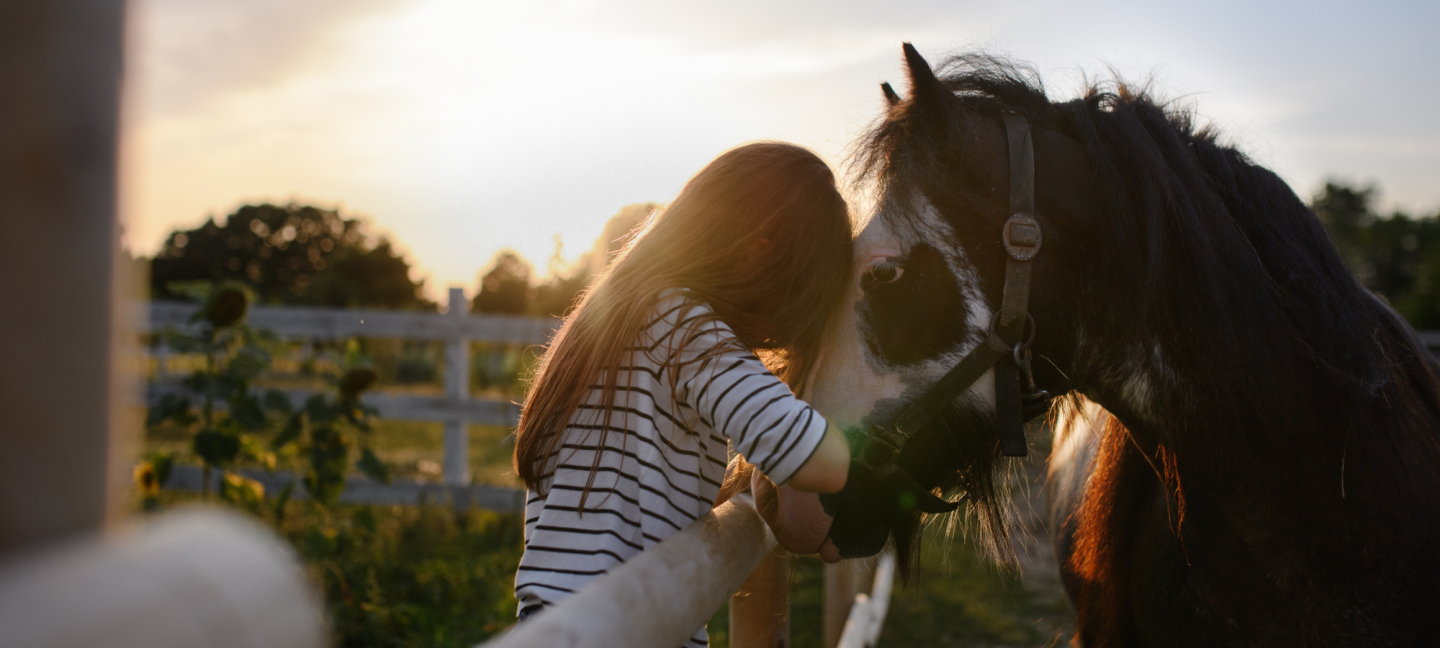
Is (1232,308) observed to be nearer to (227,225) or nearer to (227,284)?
(227,284)

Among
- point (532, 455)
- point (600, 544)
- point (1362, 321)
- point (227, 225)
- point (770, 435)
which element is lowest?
point (600, 544)

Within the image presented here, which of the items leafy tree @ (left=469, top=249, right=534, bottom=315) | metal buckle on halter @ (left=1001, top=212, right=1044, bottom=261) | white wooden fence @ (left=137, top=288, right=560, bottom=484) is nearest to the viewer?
metal buckle on halter @ (left=1001, top=212, right=1044, bottom=261)

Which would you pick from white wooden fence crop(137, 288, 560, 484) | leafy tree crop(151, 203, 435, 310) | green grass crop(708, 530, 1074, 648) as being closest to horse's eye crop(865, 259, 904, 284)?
green grass crop(708, 530, 1074, 648)

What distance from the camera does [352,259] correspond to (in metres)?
33.2

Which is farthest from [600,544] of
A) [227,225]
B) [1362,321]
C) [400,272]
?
[400,272]

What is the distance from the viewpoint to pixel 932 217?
1562mm

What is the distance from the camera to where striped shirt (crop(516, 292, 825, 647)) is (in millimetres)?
1289

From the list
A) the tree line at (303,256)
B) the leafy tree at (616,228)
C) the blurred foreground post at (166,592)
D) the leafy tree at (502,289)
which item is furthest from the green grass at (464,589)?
the tree line at (303,256)

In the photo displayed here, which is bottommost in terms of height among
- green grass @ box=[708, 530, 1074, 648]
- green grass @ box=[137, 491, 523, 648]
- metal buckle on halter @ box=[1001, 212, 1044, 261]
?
green grass @ box=[708, 530, 1074, 648]

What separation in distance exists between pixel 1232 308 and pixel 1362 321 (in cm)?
32

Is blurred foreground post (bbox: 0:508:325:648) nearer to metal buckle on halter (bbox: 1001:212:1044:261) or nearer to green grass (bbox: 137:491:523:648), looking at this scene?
metal buckle on halter (bbox: 1001:212:1044:261)

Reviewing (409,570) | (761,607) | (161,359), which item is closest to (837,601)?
(761,607)

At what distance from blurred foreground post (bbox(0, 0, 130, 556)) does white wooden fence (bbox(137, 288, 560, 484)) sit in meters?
5.00

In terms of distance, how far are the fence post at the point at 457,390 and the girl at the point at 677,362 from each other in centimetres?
409
